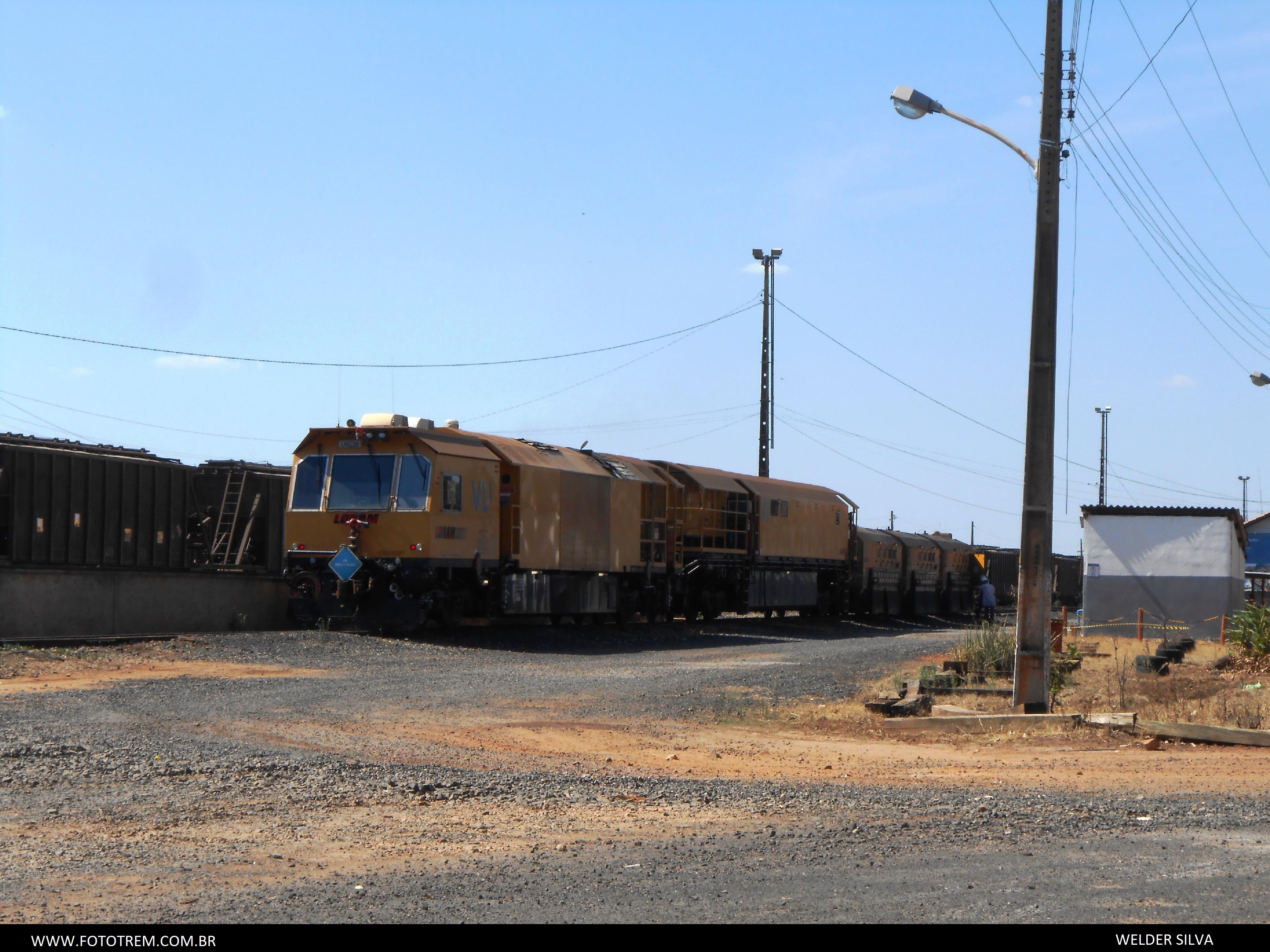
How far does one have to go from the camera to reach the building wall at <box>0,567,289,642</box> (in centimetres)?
2138

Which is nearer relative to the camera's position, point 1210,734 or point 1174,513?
point 1210,734

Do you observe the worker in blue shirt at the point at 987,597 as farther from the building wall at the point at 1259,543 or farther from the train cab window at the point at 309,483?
the building wall at the point at 1259,543

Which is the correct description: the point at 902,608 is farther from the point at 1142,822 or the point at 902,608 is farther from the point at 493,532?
the point at 1142,822

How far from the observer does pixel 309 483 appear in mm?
23125

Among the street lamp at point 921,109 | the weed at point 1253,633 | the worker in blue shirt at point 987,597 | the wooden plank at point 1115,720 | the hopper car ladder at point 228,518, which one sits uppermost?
the street lamp at point 921,109

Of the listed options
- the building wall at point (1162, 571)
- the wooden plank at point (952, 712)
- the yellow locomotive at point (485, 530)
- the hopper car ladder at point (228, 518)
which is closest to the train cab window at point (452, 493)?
the yellow locomotive at point (485, 530)

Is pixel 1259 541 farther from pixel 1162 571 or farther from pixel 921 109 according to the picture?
pixel 921 109

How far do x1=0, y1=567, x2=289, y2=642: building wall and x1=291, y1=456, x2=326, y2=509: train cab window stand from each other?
124 inches

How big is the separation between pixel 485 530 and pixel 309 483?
10.7ft

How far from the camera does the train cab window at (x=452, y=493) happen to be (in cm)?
2250

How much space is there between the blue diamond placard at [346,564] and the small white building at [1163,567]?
14.7m

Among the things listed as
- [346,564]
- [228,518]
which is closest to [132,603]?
[228,518]

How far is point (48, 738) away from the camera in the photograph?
34.2 ft
